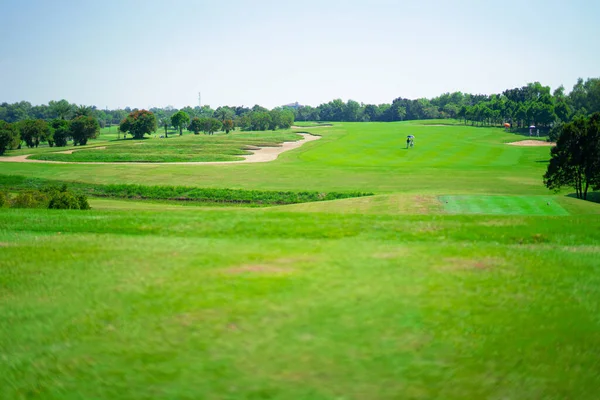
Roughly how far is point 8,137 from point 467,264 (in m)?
105

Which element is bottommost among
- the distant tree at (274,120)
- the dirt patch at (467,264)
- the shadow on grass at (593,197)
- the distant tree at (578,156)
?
the shadow on grass at (593,197)

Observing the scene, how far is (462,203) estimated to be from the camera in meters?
35.5

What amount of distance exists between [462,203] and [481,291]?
2702cm

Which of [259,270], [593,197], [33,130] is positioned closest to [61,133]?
[33,130]

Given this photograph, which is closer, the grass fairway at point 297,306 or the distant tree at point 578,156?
the grass fairway at point 297,306

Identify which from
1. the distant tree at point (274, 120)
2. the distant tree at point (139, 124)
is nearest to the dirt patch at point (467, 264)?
the distant tree at point (139, 124)

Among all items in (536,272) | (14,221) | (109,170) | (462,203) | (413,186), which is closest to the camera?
(536,272)

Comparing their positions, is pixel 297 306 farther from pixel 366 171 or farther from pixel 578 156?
pixel 366 171

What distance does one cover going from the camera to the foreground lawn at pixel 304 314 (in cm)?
679

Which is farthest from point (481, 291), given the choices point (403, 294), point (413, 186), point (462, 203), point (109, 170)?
point (109, 170)

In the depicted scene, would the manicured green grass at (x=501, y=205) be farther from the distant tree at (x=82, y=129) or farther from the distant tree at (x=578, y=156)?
the distant tree at (x=82, y=129)

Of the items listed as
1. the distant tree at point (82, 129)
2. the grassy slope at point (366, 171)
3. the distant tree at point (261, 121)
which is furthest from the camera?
the distant tree at point (261, 121)

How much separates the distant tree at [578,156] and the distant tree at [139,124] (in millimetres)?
120800

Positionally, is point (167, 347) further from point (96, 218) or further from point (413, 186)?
point (413, 186)
